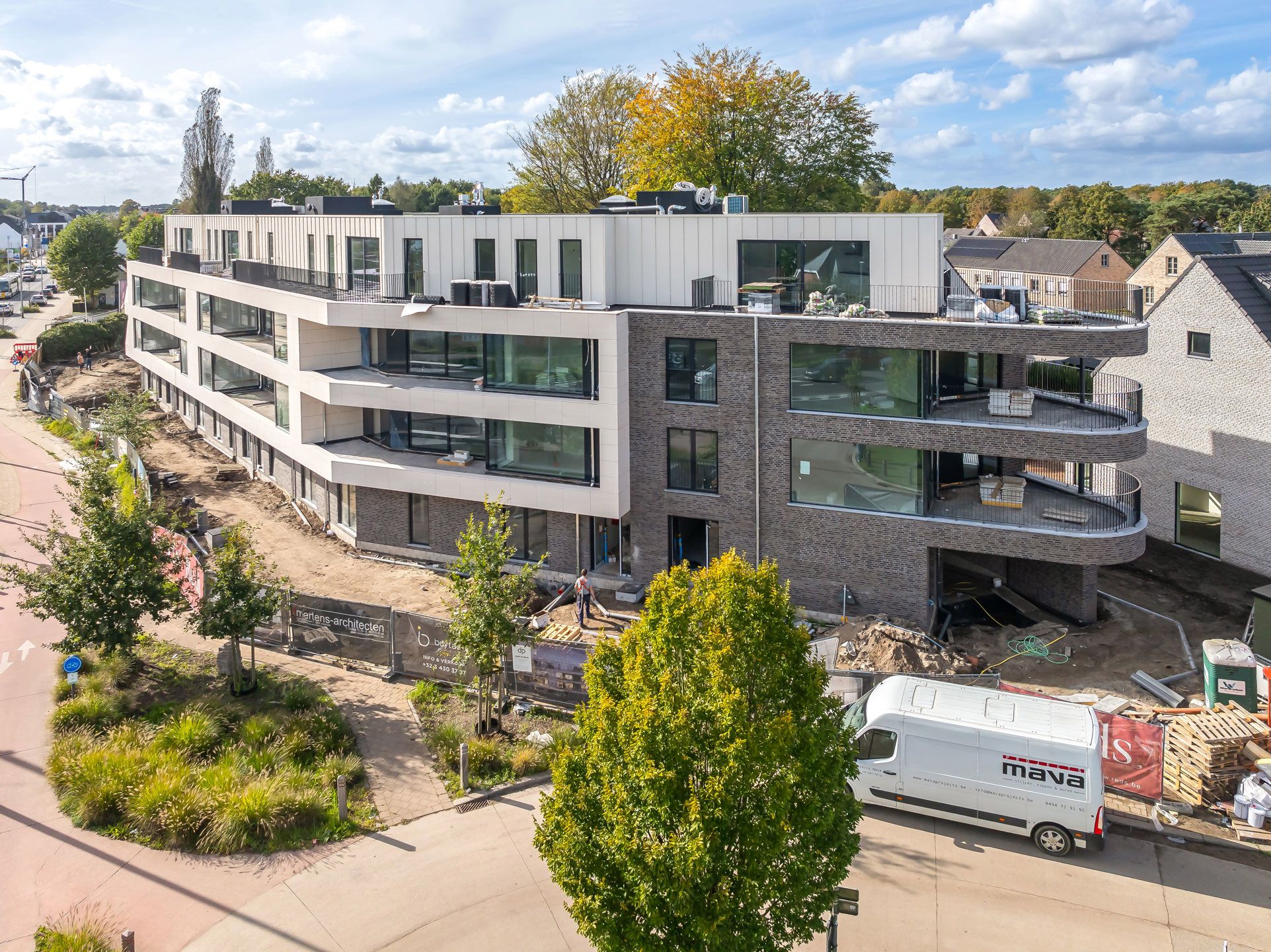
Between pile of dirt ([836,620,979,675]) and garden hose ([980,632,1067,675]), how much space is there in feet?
3.02

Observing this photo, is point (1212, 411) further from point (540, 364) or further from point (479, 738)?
point (479, 738)

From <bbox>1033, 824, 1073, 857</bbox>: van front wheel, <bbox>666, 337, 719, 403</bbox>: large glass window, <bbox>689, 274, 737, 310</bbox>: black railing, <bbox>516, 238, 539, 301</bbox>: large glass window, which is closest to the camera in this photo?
<bbox>1033, 824, 1073, 857</bbox>: van front wheel

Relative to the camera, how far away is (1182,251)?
52500 mm

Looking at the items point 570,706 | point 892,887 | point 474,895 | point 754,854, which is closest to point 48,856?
point 474,895

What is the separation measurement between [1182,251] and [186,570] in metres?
50.1

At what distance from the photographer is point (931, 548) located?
25094 millimetres

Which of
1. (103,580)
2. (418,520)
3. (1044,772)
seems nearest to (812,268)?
(418,520)

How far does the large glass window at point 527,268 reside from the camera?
29.8 meters

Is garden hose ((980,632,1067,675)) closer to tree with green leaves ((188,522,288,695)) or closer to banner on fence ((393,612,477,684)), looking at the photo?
banner on fence ((393,612,477,684))

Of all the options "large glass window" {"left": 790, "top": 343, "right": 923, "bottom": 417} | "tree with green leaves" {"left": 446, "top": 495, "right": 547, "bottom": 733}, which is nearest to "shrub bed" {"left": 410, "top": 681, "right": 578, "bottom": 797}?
"tree with green leaves" {"left": 446, "top": 495, "right": 547, "bottom": 733}

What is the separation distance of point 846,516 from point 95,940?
1826 centimetres

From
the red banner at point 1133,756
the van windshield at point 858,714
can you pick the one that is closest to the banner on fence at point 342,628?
the van windshield at point 858,714

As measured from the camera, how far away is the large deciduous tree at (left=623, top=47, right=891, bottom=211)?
4875 centimetres

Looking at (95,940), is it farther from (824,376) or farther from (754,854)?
(824,376)
